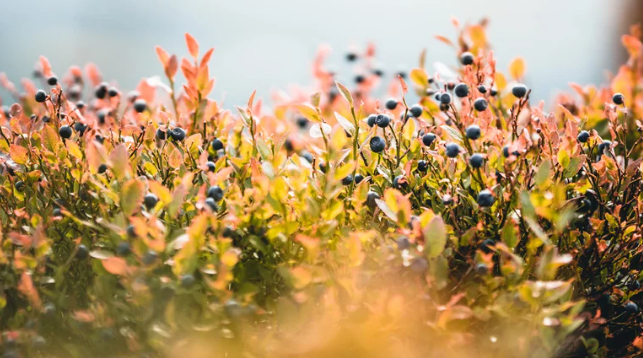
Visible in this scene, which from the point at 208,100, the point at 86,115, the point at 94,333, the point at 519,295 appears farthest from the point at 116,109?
the point at 519,295

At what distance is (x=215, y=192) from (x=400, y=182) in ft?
1.67

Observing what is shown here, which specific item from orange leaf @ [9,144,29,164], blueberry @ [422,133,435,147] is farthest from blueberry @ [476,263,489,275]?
orange leaf @ [9,144,29,164]

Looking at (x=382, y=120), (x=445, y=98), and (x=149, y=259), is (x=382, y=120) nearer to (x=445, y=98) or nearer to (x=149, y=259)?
(x=445, y=98)

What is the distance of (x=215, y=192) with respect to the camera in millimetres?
1580

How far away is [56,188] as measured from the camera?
1754mm

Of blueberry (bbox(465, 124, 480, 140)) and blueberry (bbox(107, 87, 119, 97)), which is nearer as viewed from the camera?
blueberry (bbox(465, 124, 480, 140))

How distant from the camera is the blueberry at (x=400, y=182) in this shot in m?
1.66

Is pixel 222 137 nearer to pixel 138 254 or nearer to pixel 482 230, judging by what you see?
pixel 138 254

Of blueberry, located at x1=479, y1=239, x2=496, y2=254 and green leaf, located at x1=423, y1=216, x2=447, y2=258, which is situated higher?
blueberry, located at x1=479, y1=239, x2=496, y2=254

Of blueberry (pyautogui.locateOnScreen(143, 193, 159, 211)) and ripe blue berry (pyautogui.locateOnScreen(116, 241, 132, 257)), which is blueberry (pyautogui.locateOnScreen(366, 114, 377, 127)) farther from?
ripe blue berry (pyautogui.locateOnScreen(116, 241, 132, 257))

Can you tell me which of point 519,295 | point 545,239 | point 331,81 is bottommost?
point 519,295

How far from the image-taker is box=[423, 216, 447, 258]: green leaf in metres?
1.37

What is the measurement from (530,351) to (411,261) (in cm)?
34

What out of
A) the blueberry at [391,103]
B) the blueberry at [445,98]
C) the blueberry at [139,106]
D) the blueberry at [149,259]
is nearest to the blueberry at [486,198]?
the blueberry at [445,98]
